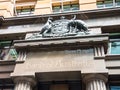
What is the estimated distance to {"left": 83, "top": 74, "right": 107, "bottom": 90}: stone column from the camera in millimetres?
15757

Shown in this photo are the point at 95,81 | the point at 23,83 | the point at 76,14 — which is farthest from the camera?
the point at 76,14

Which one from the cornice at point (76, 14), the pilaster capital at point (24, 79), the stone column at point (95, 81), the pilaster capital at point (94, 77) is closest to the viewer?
the stone column at point (95, 81)

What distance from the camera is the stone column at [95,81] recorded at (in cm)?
1576

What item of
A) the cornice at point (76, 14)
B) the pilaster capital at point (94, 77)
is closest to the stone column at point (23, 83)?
the pilaster capital at point (94, 77)

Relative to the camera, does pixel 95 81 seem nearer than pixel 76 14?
Yes

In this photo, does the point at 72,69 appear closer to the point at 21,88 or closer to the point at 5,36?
the point at 21,88

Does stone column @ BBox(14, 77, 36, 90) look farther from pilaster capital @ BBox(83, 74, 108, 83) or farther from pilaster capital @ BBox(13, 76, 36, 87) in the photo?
pilaster capital @ BBox(83, 74, 108, 83)

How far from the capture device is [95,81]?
1591cm

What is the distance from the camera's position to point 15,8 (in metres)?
24.0

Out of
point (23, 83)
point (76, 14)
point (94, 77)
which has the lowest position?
point (23, 83)

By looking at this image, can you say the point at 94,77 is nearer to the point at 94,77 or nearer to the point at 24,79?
the point at 94,77

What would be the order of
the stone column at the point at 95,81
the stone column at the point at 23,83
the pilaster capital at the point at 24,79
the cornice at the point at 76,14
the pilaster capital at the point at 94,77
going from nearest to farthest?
the stone column at the point at 95,81
the pilaster capital at the point at 94,77
the stone column at the point at 23,83
the pilaster capital at the point at 24,79
the cornice at the point at 76,14

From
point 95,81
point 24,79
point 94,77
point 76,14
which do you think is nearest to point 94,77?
point 94,77

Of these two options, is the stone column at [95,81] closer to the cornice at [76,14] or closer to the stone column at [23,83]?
the stone column at [23,83]
